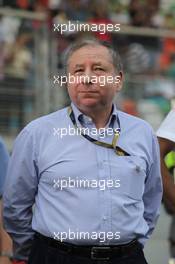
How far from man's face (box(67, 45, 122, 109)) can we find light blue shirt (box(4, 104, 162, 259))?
9cm

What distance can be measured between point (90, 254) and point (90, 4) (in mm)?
5665

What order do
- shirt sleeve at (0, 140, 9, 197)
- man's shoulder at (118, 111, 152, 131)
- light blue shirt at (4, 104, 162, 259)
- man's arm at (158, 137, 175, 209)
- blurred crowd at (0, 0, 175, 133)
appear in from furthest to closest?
1. blurred crowd at (0, 0, 175, 133)
2. man's arm at (158, 137, 175, 209)
3. shirt sleeve at (0, 140, 9, 197)
4. man's shoulder at (118, 111, 152, 131)
5. light blue shirt at (4, 104, 162, 259)

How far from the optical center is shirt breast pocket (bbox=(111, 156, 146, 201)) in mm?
3547

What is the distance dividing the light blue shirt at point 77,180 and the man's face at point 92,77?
9cm

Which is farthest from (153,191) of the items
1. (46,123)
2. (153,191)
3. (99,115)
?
(46,123)

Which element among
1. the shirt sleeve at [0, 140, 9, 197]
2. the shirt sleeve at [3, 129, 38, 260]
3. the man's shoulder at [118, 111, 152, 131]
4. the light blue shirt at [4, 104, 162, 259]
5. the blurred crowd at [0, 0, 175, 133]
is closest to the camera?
the light blue shirt at [4, 104, 162, 259]

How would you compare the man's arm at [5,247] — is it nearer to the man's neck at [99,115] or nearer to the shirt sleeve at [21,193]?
the shirt sleeve at [21,193]

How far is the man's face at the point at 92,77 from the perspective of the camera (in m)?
3.59

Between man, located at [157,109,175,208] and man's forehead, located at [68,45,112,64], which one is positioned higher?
man's forehead, located at [68,45,112,64]

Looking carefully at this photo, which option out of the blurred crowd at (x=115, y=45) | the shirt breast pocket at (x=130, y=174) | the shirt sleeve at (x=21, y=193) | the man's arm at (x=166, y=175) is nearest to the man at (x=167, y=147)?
the man's arm at (x=166, y=175)

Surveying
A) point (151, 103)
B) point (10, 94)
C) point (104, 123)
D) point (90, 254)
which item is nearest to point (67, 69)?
point (104, 123)

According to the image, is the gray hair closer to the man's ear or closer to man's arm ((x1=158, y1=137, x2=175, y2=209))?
the man's ear

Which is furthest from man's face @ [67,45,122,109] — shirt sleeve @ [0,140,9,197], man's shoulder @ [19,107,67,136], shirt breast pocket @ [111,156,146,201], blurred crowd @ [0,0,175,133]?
blurred crowd @ [0,0,175,133]

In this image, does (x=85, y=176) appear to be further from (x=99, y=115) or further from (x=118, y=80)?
(x=118, y=80)
